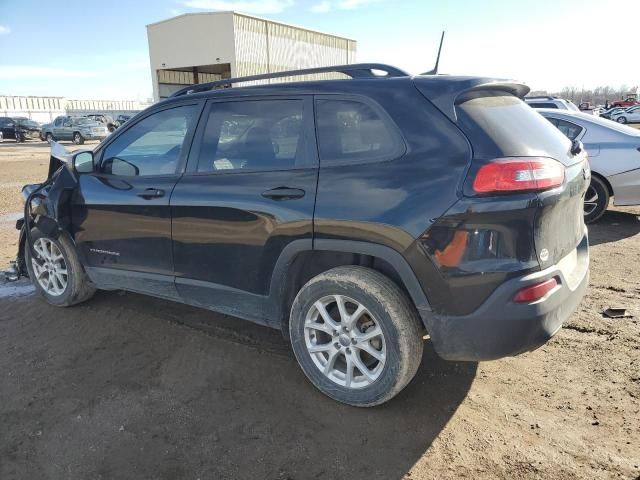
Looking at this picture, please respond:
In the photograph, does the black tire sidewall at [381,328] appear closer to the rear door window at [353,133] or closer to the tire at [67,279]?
the rear door window at [353,133]

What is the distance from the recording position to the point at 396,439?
102 inches

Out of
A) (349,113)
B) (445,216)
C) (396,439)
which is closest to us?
(445,216)

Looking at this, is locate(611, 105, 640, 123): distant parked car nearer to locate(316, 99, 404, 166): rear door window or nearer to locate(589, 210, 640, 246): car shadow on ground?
locate(589, 210, 640, 246): car shadow on ground

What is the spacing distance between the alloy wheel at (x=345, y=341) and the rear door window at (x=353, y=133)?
2.63 ft

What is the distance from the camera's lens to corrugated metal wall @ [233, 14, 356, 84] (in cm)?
3512

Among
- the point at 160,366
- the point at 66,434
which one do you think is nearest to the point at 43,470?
the point at 66,434

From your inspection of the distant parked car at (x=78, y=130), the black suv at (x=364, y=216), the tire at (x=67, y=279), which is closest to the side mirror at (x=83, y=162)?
the black suv at (x=364, y=216)

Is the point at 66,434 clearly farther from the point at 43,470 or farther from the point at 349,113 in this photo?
the point at 349,113

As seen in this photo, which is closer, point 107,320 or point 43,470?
point 43,470

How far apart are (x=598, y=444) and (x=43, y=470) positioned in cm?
279

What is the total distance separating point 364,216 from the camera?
2596mm

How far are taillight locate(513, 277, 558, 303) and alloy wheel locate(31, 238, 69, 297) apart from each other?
12.2 feet

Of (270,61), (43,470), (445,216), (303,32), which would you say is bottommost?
(43,470)

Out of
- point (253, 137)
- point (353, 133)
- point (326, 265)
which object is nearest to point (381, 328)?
point (326, 265)
